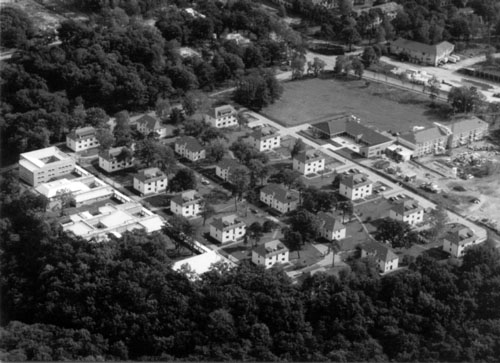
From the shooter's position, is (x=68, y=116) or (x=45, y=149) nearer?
(x=45, y=149)

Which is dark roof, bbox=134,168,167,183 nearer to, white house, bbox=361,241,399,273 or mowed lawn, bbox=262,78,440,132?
mowed lawn, bbox=262,78,440,132

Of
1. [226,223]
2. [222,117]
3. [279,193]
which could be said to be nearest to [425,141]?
[279,193]

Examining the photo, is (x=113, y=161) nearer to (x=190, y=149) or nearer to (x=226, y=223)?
(x=190, y=149)

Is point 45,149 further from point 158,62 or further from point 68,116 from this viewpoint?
point 158,62

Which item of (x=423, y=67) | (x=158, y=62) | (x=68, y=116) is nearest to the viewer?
(x=68, y=116)

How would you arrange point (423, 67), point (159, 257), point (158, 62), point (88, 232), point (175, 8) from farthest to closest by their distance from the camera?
point (175, 8)
point (423, 67)
point (158, 62)
point (88, 232)
point (159, 257)

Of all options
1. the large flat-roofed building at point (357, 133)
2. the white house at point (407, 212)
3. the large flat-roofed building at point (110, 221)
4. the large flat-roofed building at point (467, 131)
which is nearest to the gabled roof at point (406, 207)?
the white house at point (407, 212)

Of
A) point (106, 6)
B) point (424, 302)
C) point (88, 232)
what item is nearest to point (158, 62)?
point (106, 6)
